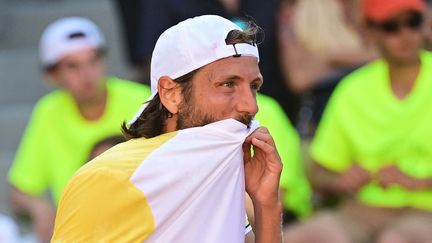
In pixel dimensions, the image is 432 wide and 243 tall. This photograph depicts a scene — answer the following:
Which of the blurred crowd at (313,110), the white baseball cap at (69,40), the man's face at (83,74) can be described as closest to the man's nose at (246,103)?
the blurred crowd at (313,110)

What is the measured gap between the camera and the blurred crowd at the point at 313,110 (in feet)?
16.8

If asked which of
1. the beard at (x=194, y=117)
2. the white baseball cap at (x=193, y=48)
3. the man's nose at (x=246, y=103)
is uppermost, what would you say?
the white baseball cap at (x=193, y=48)

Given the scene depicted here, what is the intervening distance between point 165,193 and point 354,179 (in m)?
2.53

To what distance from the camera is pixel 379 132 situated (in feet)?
17.2

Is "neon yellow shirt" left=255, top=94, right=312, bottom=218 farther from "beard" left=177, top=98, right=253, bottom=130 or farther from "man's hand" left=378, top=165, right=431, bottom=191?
"beard" left=177, top=98, right=253, bottom=130

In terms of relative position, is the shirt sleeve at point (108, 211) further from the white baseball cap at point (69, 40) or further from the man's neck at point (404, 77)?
the white baseball cap at point (69, 40)

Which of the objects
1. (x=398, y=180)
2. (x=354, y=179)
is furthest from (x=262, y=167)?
(x=354, y=179)

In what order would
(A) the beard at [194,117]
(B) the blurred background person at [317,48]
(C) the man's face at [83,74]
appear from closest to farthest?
(A) the beard at [194,117], (C) the man's face at [83,74], (B) the blurred background person at [317,48]

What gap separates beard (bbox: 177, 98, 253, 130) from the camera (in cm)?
287

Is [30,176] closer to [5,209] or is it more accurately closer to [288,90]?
[5,209]

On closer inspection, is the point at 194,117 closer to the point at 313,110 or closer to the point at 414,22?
the point at 414,22

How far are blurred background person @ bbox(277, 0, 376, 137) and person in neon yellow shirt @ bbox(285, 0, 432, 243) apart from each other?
68 cm

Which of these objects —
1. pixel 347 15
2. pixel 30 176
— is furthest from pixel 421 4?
pixel 30 176

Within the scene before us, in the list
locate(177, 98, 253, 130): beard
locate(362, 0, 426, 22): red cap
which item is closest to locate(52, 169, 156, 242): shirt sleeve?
locate(177, 98, 253, 130): beard
